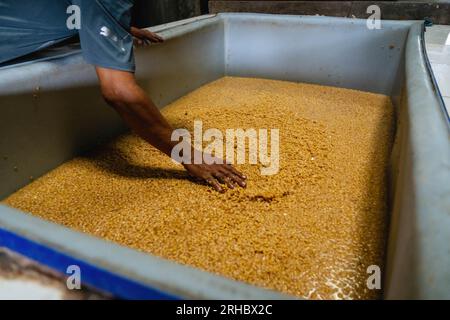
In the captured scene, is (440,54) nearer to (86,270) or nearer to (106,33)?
(106,33)

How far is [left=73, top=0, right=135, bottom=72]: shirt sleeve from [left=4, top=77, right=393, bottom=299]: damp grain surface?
48 cm

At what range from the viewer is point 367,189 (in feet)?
4.02

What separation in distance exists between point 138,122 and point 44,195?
1.58ft

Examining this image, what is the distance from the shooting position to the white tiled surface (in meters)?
1.10

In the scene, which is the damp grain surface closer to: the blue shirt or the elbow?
the elbow

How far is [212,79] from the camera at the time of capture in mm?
2514

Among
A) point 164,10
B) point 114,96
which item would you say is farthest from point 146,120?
point 164,10

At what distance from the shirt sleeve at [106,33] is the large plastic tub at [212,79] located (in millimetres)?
Answer: 376

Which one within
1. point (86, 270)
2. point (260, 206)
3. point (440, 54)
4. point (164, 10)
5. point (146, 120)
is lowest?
point (260, 206)

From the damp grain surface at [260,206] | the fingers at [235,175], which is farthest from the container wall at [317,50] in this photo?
the fingers at [235,175]

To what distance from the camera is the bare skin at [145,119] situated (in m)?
1.01

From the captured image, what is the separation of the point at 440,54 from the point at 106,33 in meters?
1.46

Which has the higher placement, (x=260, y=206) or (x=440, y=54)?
(x=440, y=54)

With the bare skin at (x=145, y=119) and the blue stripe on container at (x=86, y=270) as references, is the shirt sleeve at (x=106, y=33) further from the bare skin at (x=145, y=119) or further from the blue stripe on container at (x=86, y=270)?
the blue stripe on container at (x=86, y=270)
